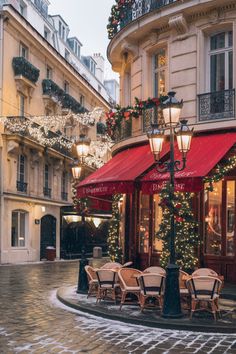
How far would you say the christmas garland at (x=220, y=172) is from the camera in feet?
45.7

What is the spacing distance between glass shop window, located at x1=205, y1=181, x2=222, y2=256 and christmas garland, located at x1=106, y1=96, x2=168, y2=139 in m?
3.12

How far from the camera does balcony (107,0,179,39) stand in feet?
54.6

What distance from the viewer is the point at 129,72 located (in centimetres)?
1956

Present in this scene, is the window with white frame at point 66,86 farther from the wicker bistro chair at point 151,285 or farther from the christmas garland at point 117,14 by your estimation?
the wicker bistro chair at point 151,285

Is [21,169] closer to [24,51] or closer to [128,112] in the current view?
[24,51]

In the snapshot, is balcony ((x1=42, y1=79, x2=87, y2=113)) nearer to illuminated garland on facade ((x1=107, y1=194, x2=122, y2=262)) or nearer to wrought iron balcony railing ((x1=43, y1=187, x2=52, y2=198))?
wrought iron balcony railing ((x1=43, y1=187, x2=52, y2=198))

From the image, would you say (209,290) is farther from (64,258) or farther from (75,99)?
Result: (75,99)

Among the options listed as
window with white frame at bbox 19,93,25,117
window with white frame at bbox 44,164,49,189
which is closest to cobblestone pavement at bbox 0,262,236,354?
window with white frame at bbox 19,93,25,117

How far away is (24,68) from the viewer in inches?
1205

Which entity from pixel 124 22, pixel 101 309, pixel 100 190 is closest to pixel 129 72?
pixel 124 22

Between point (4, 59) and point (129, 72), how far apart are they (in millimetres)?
11734

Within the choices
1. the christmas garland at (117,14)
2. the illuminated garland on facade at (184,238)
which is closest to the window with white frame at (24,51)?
the christmas garland at (117,14)

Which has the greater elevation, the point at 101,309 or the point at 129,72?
the point at 129,72

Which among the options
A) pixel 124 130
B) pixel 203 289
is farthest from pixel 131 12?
pixel 203 289
